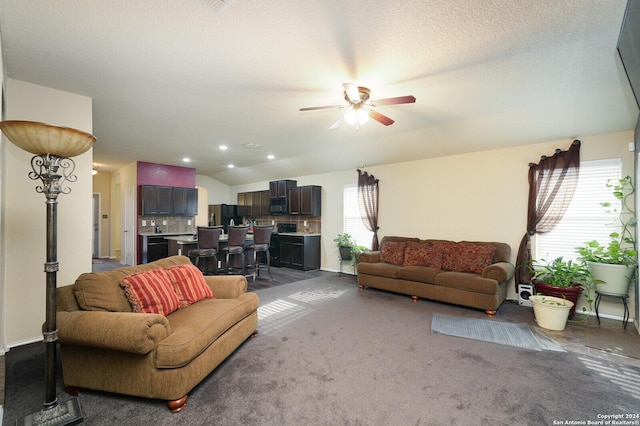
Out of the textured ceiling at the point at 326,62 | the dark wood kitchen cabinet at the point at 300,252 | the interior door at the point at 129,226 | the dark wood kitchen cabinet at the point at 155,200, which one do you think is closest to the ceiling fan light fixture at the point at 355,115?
the textured ceiling at the point at 326,62

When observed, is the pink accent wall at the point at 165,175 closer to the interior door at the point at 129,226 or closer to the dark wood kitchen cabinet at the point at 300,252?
the interior door at the point at 129,226

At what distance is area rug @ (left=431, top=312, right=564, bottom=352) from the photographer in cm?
298

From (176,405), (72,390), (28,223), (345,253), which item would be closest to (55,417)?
(72,390)

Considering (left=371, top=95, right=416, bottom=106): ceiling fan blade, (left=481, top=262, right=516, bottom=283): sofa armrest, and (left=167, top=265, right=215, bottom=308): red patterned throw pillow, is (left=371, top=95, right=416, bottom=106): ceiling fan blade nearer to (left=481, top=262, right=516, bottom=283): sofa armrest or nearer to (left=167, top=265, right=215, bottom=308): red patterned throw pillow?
(left=167, top=265, right=215, bottom=308): red patterned throw pillow

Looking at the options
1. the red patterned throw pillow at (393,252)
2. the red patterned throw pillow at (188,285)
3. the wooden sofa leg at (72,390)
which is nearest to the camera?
the wooden sofa leg at (72,390)

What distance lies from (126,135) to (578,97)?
6.22m

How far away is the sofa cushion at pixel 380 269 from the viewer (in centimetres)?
479

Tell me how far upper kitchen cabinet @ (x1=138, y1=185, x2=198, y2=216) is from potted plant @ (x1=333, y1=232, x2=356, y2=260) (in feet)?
13.2

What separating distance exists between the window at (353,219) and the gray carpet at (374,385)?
3.10m

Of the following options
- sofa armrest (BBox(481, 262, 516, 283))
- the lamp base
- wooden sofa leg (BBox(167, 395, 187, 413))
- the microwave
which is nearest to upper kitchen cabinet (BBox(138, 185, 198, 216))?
the microwave

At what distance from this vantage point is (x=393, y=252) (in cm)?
519

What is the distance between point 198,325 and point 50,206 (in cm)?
129

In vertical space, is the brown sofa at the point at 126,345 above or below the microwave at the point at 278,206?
below

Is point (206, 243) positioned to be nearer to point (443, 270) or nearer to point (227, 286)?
point (227, 286)
